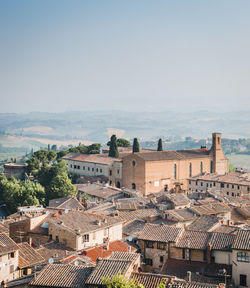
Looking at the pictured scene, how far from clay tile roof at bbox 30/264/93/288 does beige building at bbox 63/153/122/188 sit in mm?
53972

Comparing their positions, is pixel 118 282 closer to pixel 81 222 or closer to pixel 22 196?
pixel 81 222

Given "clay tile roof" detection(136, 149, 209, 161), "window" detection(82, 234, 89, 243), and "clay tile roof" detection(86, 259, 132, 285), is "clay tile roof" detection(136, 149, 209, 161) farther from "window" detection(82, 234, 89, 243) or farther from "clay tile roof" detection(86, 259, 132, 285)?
"clay tile roof" detection(86, 259, 132, 285)

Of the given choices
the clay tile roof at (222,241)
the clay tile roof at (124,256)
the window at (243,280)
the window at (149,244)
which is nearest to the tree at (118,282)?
the clay tile roof at (124,256)

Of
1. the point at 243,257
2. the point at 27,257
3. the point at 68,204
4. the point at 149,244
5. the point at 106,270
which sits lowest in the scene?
the point at 68,204

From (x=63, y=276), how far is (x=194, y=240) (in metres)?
8.84

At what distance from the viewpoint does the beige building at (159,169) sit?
70250 millimetres

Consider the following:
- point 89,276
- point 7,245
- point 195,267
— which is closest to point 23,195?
point 7,245

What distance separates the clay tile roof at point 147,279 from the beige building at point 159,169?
50.7 metres

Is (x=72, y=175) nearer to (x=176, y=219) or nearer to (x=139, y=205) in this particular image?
(x=139, y=205)

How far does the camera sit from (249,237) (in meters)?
21.9

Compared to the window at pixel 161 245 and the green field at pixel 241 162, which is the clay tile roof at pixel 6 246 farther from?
the green field at pixel 241 162

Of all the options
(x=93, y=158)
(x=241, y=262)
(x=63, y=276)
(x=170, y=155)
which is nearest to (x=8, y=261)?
(x=63, y=276)

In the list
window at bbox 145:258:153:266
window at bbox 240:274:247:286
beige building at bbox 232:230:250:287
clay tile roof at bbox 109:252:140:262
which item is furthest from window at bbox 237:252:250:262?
window at bbox 145:258:153:266

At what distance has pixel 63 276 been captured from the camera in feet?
60.9
